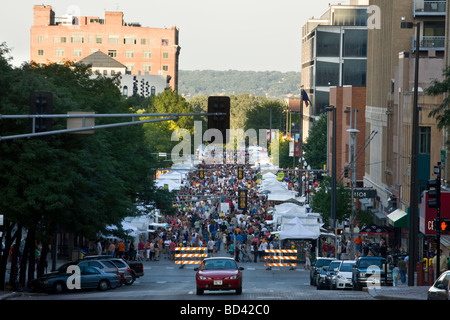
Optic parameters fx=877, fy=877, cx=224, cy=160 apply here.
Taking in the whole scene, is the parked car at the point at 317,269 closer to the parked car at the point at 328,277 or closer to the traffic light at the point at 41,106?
the parked car at the point at 328,277

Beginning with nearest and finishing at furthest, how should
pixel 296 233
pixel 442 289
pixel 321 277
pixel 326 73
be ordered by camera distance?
pixel 442 289 < pixel 321 277 < pixel 296 233 < pixel 326 73

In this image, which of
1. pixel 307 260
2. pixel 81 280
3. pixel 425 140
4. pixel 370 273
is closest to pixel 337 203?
pixel 425 140

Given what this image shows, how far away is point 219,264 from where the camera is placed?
29406 mm

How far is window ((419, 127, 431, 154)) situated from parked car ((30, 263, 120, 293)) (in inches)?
869

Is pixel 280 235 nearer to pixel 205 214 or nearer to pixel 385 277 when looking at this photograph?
pixel 385 277

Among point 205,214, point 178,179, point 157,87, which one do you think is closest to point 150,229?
point 205,214

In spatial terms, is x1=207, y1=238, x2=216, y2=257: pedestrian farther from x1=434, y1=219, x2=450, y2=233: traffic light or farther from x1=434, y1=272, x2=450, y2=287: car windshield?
x1=434, y1=272, x2=450, y2=287: car windshield

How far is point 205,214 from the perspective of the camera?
6656cm

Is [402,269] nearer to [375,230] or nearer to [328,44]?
[375,230]

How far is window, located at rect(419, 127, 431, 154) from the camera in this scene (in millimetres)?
49312

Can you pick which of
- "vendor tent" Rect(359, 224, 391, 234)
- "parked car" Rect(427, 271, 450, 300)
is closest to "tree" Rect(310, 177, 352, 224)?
"vendor tent" Rect(359, 224, 391, 234)

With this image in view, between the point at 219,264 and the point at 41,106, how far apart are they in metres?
9.27

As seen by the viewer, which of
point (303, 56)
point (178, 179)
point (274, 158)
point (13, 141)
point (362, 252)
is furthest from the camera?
point (303, 56)

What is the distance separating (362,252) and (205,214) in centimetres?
1810
